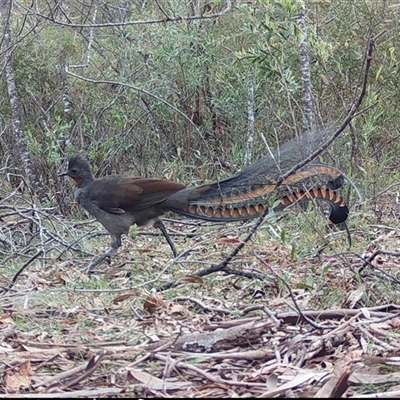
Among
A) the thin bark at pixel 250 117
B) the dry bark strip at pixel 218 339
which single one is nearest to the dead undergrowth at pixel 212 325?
the dry bark strip at pixel 218 339

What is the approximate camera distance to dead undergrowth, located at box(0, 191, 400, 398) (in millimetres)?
2674

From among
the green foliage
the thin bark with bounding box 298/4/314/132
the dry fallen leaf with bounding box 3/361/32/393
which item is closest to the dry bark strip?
the dry fallen leaf with bounding box 3/361/32/393

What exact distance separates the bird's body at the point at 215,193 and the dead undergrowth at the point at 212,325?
301mm

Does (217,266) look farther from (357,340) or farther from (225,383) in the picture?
(225,383)

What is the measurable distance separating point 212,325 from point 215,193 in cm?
169

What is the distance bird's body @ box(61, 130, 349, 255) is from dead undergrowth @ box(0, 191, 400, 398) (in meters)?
0.30

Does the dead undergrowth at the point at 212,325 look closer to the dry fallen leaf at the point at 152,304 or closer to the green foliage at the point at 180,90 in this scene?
the dry fallen leaf at the point at 152,304

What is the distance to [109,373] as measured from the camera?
2785 millimetres

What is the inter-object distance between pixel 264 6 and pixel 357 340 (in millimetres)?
2959

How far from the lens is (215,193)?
4.86m

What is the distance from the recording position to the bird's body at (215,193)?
4375 millimetres

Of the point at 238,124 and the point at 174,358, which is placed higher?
the point at 238,124

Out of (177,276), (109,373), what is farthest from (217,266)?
(109,373)

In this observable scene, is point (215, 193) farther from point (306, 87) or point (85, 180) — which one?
point (306, 87)
